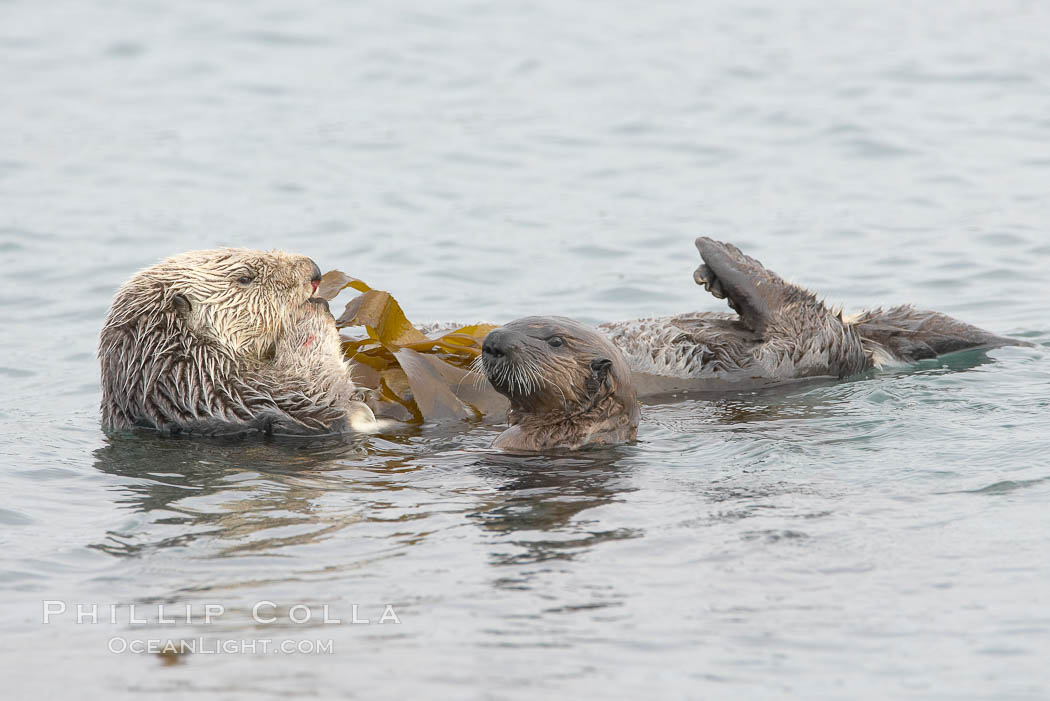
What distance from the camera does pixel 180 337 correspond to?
6.18 m

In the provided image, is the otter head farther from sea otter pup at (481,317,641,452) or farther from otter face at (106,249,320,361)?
sea otter pup at (481,317,641,452)

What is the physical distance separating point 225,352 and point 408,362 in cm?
92

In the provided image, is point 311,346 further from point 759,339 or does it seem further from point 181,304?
point 759,339

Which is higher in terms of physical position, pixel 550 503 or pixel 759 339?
pixel 759 339

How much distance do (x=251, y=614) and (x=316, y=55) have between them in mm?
13645

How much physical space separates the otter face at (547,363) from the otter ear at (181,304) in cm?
152

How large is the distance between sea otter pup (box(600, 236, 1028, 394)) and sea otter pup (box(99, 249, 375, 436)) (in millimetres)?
1660

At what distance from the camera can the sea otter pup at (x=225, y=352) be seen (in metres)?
6.19

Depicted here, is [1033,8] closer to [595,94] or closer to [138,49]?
[595,94]

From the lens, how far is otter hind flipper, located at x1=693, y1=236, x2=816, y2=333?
6.97 meters

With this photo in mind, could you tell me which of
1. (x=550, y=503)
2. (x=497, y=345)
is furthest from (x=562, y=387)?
(x=550, y=503)

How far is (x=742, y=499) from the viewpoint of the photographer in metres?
5.16

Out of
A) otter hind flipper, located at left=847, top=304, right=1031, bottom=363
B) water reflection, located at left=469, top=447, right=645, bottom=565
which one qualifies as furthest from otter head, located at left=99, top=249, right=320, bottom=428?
otter hind flipper, located at left=847, top=304, right=1031, bottom=363

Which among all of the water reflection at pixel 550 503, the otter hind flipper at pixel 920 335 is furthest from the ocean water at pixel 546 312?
the otter hind flipper at pixel 920 335
